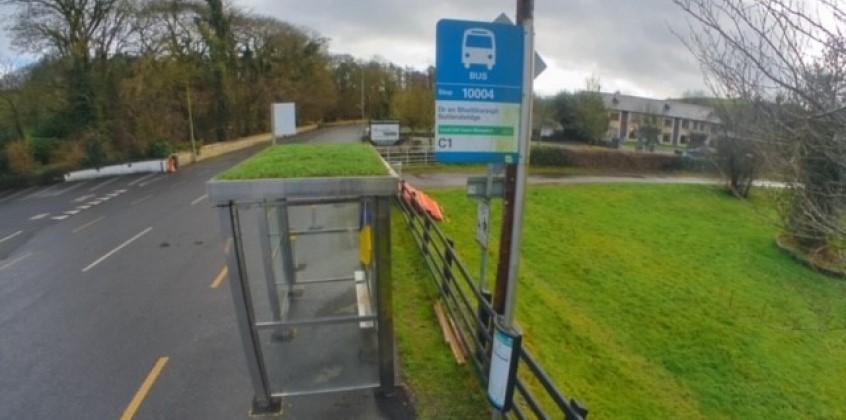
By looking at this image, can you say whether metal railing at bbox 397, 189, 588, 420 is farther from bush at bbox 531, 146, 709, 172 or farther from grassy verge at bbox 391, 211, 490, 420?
bush at bbox 531, 146, 709, 172

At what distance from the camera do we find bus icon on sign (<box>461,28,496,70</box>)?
3.02 m

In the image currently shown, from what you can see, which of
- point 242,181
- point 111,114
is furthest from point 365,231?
point 111,114

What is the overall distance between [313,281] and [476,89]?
533cm

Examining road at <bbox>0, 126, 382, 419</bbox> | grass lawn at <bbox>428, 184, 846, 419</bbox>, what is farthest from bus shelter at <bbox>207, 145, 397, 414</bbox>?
grass lawn at <bbox>428, 184, 846, 419</bbox>

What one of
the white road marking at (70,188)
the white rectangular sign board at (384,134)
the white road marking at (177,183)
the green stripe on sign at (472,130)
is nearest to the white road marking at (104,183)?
the white road marking at (70,188)

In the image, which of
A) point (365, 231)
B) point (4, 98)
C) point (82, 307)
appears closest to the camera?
point (365, 231)

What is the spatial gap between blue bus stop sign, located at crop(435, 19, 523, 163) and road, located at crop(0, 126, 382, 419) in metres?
4.09

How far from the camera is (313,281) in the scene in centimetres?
755

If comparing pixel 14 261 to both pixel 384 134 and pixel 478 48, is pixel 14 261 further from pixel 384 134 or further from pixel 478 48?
pixel 384 134

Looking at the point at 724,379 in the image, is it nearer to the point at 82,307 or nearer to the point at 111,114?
the point at 82,307

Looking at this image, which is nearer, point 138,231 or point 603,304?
point 603,304

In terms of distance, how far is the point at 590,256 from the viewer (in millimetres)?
14281

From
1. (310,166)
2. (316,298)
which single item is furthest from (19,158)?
(310,166)

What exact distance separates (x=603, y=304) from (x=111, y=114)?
2989 centimetres
